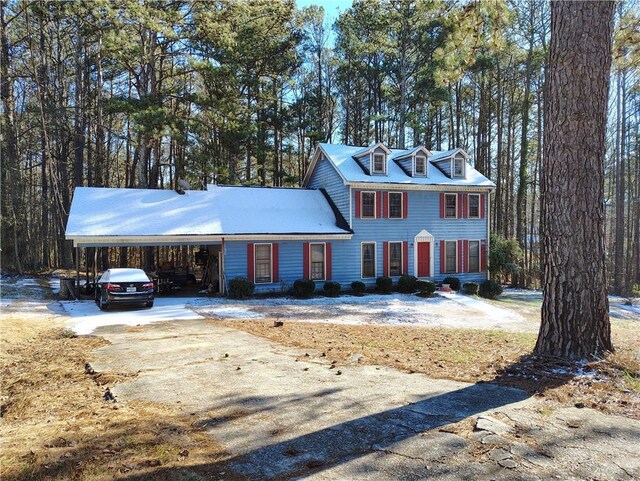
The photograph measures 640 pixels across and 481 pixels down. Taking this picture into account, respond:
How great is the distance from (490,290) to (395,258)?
5.00 meters

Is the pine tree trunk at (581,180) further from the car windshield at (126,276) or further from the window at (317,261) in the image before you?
the window at (317,261)

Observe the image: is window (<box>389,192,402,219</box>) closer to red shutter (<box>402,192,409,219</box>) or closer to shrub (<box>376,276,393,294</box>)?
red shutter (<box>402,192,409,219</box>)

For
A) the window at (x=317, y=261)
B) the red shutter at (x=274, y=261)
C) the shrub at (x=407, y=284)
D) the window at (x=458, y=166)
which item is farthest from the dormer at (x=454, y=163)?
the red shutter at (x=274, y=261)

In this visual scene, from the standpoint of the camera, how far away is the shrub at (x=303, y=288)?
19047mm

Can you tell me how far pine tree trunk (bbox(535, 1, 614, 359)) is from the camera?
6.02 m

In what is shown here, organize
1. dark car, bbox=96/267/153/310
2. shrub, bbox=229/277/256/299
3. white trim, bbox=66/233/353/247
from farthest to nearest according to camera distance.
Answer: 1. shrub, bbox=229/277/256/299
2. white trim, bbox=66/233/353/247
3. dark car, bbox=96/267/153/310

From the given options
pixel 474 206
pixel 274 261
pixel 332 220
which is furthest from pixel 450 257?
pixel 274 261

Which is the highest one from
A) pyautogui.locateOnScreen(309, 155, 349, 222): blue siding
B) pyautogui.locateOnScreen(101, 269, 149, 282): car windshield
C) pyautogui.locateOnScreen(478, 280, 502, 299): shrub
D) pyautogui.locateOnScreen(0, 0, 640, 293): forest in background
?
pyautogui.locateOnScreen(0, 0, 640, 293): forest in background

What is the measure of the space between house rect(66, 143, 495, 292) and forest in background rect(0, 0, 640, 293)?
472cm

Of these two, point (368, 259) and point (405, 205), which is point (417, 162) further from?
point (368, 259)

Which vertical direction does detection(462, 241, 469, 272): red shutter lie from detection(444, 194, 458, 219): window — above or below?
below

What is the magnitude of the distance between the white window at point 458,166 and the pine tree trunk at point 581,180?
18.1 metres

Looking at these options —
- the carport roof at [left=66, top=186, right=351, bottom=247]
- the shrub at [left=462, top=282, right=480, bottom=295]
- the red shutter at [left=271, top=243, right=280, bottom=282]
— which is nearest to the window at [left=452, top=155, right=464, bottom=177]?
the shrub at [left=462, top=282, right=480, bottom=295]

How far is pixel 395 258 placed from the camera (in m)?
22.2
